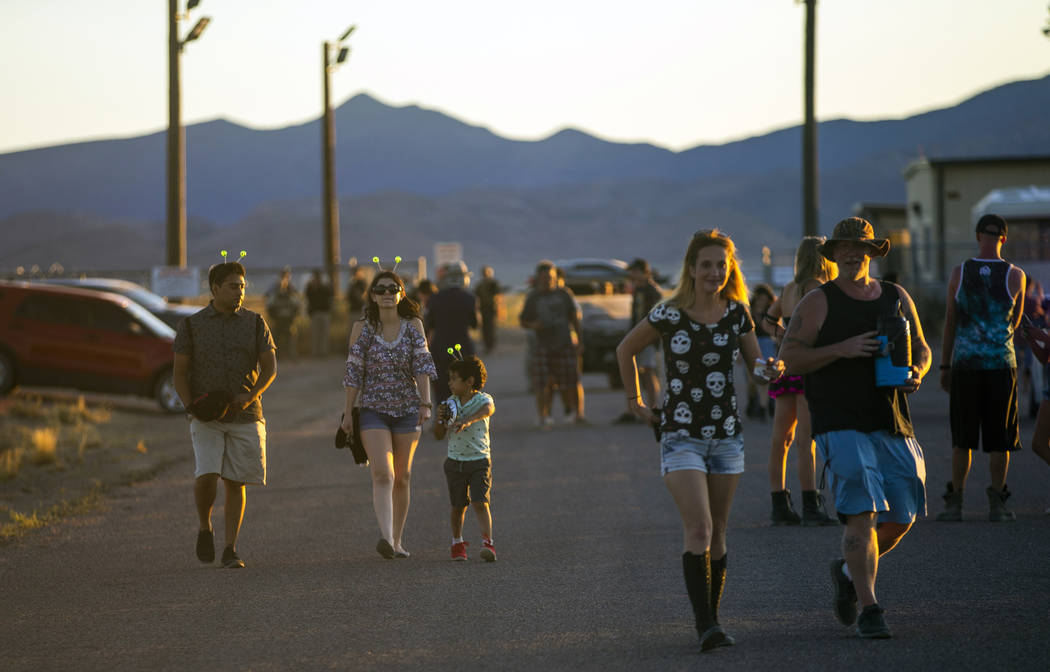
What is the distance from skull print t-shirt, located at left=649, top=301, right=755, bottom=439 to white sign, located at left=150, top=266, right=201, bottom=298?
2100 centimetres

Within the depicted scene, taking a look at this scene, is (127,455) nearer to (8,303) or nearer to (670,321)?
(8,303)

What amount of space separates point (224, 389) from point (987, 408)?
499 centimetres

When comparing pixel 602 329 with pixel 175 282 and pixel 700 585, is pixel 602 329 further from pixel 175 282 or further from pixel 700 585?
pixel 700 585

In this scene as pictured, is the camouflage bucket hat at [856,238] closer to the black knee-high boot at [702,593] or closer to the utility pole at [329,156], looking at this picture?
the black knee-high boot at [702,593]

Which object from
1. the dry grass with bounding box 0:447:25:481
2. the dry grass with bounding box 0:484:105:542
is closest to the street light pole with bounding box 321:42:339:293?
the dry grass with bounding box 0:447:25:481

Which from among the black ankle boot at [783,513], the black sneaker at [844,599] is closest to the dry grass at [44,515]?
the black ankle boot at [783,513]

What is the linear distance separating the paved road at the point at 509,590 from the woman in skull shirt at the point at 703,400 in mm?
420

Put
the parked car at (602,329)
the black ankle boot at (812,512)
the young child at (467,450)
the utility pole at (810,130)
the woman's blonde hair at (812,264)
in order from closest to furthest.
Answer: the young child at (467,450) → the woman's blonde hair at (812,264) → the black ankle boot at (812,512) → the parked car at (602,329) → the utility pole at (810,130)

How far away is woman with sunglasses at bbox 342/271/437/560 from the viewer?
942 cm

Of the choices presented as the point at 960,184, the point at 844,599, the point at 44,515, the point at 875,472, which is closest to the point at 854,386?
the point at 875,472

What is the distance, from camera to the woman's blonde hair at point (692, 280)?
6.85 meters

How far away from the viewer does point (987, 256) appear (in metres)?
10.0

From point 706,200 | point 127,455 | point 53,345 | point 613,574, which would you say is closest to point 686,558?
point 613,574

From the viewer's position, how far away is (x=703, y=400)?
674cm
